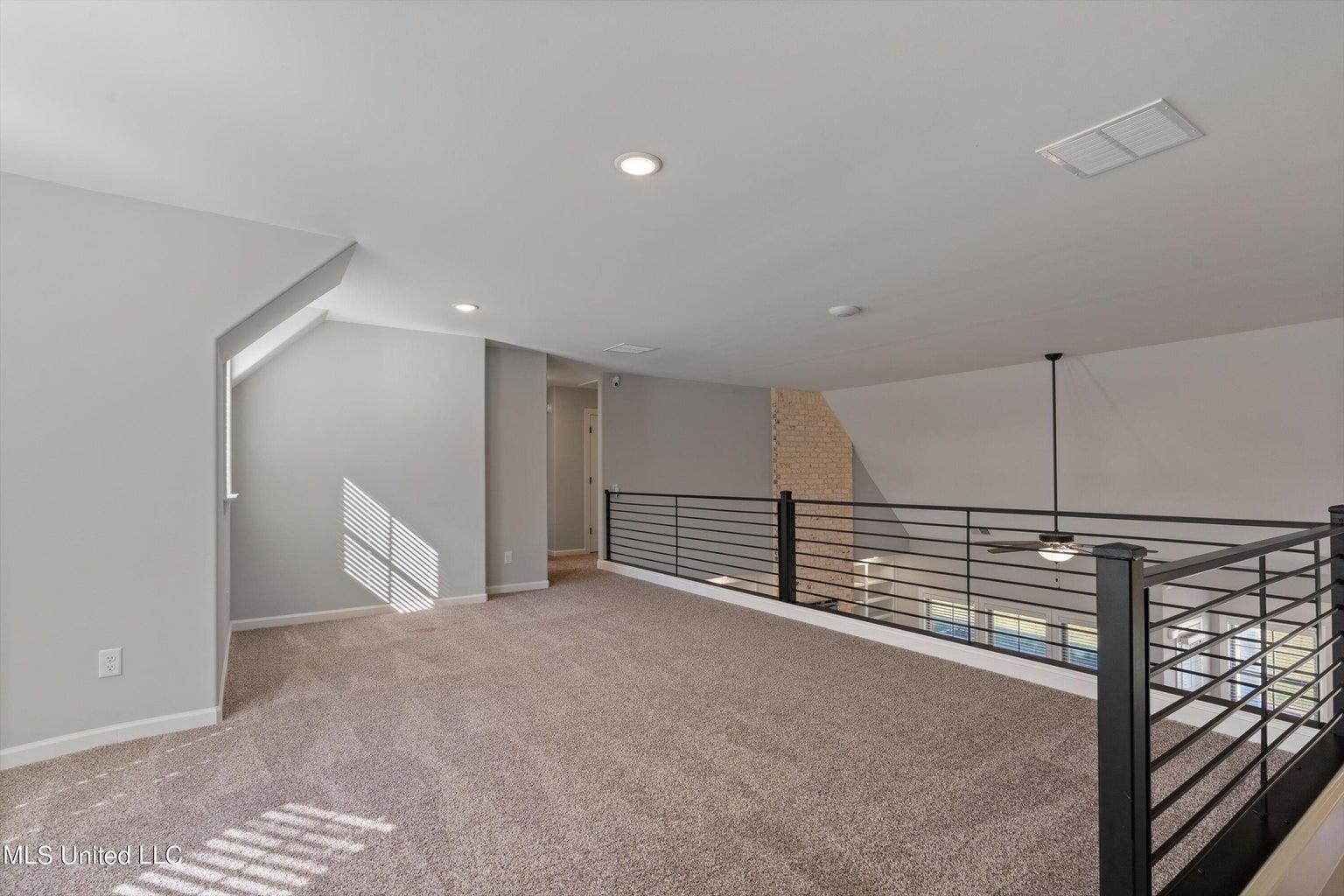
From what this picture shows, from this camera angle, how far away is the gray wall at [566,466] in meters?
8.73

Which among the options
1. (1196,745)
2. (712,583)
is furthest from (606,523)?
(1196,745)

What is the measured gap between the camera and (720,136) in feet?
7.47

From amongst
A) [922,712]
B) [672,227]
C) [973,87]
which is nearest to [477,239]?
[672,227]

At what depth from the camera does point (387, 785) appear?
94.4 inches

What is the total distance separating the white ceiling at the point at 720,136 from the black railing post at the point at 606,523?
3.64 meters

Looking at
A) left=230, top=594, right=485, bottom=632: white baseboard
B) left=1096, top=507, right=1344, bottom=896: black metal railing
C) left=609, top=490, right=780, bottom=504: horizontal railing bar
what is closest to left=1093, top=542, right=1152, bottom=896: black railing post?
left=1096, top=507, right=1344, bottom=896: black metal railing

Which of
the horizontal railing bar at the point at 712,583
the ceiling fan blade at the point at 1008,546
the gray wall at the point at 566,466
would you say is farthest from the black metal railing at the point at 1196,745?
A: the gray wall at the point at 566,466

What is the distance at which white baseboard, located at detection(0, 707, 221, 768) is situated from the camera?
260cm

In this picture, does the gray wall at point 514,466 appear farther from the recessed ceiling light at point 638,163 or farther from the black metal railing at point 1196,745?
the black metal railing at point 1196,745

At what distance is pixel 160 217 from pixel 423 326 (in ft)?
7.79

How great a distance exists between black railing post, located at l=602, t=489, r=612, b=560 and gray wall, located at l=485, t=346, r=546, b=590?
1.15 meters

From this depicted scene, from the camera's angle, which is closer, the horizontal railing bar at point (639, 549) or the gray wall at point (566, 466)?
the horizontal railing bar at point (639, 549)

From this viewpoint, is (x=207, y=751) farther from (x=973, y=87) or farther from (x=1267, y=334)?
(x=1267, y=334)

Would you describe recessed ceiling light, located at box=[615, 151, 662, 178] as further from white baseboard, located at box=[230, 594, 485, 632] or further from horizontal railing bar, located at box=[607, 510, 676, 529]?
horizontal railing bar, located at box=[607, 510, 676, 529]
